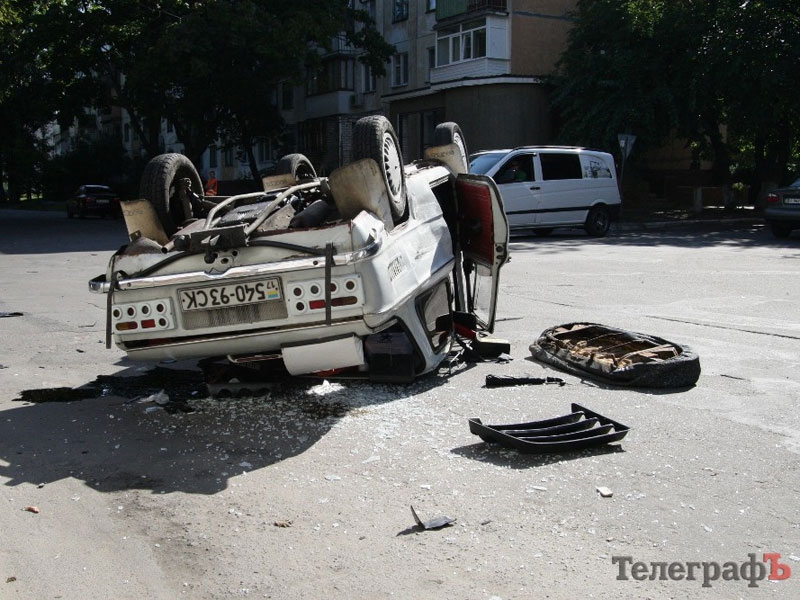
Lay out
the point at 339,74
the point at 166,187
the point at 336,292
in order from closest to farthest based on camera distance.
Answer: the point at 336,292
the point at 166,187
the point at 339,74

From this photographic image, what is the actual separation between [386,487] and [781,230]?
63.4ft

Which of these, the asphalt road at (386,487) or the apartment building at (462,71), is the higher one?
the apartment building at (462,71)

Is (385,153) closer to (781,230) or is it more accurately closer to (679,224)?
(781,230)

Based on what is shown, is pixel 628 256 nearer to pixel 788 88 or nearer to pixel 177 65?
pixel 788 88

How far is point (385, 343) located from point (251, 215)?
131cm

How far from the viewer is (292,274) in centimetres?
524

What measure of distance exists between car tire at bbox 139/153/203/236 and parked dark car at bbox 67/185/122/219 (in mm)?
34622

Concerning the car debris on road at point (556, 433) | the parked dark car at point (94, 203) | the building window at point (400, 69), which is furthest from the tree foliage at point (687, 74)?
the car debris on road at point (556, 433)

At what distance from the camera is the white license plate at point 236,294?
526cm

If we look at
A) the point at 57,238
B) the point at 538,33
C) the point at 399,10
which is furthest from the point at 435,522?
the point at 399,10

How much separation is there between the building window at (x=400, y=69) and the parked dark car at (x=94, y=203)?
47.7ft

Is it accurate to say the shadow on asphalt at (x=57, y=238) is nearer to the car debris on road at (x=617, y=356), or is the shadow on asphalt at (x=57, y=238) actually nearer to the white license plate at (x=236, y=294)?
the car debris on road at (x=617, y=356)

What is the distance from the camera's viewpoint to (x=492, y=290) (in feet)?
24.9

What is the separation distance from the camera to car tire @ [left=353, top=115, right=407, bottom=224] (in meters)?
5.83
